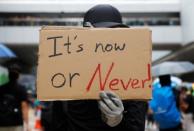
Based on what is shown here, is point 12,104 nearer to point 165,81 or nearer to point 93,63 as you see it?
point 165,81

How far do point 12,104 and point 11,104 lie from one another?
0.06 ft

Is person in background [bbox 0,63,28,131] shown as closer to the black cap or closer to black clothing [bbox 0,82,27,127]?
black clothing [bbox 0,82,27,127]

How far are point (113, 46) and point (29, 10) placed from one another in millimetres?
36785

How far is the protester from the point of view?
8.10 metres

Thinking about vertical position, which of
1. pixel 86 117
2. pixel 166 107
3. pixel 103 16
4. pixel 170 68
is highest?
pixel 103 16

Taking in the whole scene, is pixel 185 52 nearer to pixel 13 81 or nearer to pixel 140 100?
pixel 13 81

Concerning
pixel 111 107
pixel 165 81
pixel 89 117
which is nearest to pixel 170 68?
pixel 165 81

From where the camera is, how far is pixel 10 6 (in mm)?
39312

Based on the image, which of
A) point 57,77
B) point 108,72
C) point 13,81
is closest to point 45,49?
point 57,77

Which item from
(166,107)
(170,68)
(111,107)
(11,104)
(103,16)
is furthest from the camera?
(170,68)

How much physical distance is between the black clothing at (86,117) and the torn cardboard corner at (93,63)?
0.11m

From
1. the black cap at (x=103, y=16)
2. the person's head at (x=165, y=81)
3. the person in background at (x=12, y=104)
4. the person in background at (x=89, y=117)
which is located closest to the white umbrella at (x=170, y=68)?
the person's head at (x=165, y=81)

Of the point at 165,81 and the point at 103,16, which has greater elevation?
the point at 103,16

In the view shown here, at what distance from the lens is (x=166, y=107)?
8.23m
